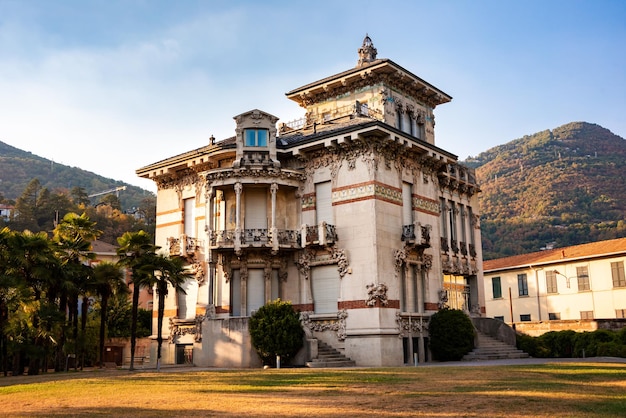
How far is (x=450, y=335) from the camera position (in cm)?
3378

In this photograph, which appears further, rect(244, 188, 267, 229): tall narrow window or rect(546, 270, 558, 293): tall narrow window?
rect(546, 270, 558, 293): tall narrow window

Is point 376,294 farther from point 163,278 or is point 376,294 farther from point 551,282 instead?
point 551,282

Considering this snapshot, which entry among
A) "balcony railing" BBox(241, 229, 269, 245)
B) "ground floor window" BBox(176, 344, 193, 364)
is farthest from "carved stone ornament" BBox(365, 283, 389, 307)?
"ground floor window" BBox(176, 344, 193, 364)

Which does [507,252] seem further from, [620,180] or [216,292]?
[216,292]

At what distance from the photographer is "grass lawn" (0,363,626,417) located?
41.7ft

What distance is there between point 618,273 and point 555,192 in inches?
2478

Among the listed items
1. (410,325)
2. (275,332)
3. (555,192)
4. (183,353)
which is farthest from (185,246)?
→ (555,192)

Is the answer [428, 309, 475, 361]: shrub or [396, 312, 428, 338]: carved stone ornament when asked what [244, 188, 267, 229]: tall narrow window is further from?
[428, 309, 475, 361]: shrub

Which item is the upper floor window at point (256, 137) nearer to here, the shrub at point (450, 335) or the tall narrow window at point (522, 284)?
the shrub at point (450, 335)

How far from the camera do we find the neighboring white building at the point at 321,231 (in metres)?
32.2

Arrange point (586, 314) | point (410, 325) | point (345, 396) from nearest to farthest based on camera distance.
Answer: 1. point (345, 396)
2. point (410, 325)
3. point (586, 314)

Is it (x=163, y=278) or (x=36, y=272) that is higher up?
(x=36, y=272)

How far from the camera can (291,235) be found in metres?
34.2

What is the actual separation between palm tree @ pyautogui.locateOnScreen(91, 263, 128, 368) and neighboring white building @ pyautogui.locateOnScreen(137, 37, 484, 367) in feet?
12.1
